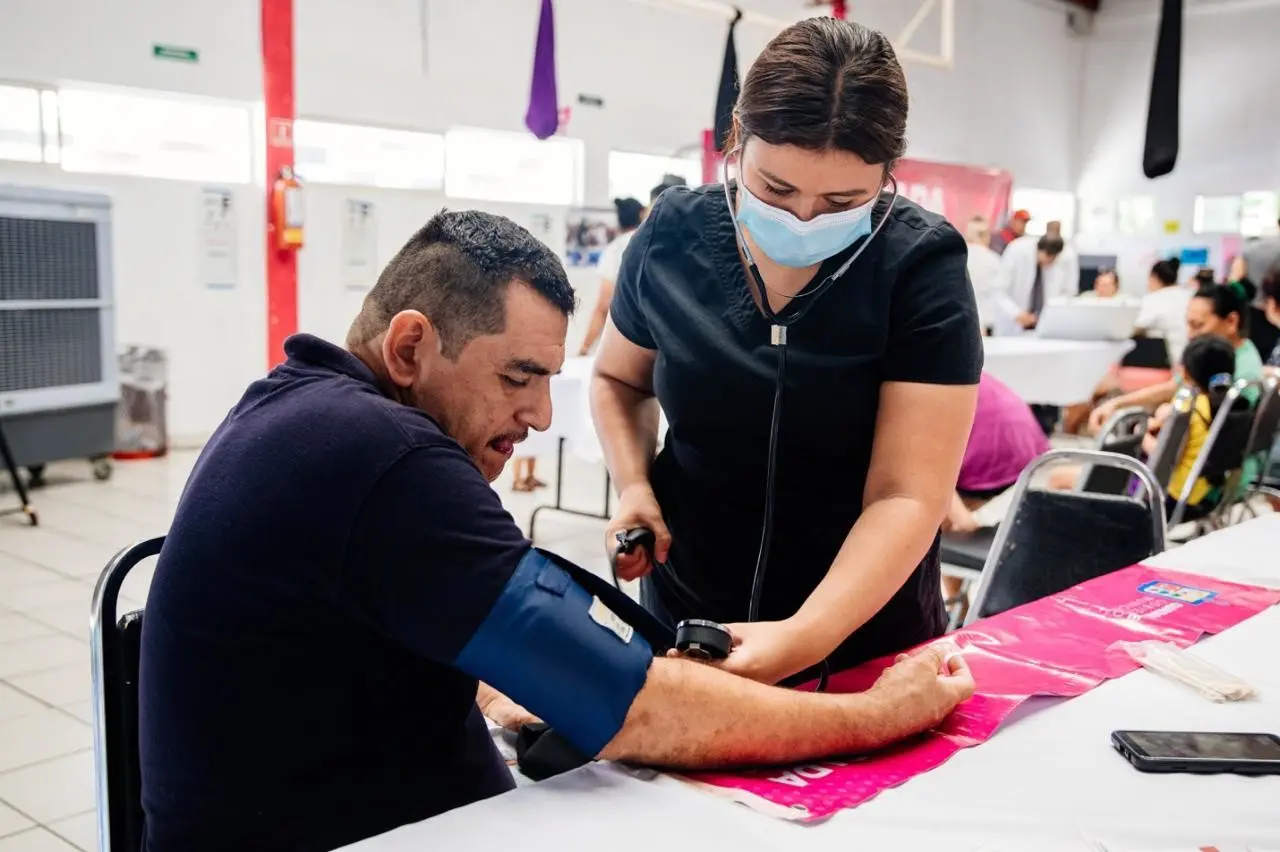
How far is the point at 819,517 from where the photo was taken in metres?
1.38

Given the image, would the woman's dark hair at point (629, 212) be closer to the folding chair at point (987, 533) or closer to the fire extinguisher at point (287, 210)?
the fire extinguisher at point (287, 210)

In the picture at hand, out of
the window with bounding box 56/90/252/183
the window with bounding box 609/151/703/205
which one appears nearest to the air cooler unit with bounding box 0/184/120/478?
the window with bounding box 56/90/252/183

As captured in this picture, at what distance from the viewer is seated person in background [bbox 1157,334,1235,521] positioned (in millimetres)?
3676

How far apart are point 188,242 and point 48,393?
5.12 feet

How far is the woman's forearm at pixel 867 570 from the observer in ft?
3.87

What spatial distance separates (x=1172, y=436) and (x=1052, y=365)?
2.68 metres

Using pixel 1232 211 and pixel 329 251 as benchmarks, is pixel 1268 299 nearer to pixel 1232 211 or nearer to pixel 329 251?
pixel 329 251

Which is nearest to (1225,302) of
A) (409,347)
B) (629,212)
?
(629,212)

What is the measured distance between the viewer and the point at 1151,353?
25.0ft

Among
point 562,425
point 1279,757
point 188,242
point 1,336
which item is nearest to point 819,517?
point 1279,757

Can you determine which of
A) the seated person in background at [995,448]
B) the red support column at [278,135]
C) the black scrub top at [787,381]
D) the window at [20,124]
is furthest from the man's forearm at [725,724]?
the window at [20,124]

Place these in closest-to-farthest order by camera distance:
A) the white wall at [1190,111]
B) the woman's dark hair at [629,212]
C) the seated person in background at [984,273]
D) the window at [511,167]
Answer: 1. the woman's dark hair at [629,212]
2. the seated person in background at [984,273]
3. the window at [511,167]
4. the white wall at [1190,111]

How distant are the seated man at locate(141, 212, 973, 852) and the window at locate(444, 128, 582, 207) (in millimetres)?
6511

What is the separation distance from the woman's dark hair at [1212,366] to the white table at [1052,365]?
5.60 feet
